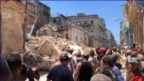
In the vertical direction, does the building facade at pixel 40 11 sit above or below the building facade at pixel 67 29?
above

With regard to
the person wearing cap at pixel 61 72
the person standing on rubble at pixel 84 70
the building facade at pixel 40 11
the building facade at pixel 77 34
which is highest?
the building facade at pixel 40 11

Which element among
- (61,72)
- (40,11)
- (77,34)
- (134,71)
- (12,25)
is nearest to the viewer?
(134,71)

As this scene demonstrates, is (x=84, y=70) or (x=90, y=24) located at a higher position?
(x=84, y=70)

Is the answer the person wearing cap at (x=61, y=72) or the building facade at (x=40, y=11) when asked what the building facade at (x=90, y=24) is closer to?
the building facade at (x=40, y=11)

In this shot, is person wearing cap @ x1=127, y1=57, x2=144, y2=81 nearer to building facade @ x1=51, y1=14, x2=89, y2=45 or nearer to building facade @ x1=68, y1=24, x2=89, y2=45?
building facade @ x1=51, y1=14, x2=89, y2=45

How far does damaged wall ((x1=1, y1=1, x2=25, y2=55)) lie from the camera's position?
24.8 meters

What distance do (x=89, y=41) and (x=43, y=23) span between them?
85.4 ft

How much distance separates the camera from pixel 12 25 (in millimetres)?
25516

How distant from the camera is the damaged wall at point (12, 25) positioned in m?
24.8

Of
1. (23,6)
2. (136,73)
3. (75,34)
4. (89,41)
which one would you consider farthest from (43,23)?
(136,73)

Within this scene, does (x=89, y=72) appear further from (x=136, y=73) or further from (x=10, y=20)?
(x=10, y=20)

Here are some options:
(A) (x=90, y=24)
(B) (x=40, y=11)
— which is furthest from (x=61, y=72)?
(A) (x=90, y=24)

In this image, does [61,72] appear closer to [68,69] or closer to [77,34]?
[68,69]

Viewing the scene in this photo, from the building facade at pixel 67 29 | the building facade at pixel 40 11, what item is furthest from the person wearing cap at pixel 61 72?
→ the building facade at pixel 67 29
